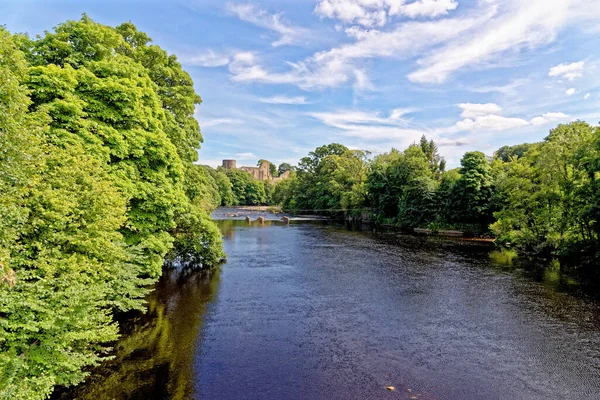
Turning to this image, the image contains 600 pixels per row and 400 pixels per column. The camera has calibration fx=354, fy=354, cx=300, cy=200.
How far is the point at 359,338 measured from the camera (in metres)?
14.6

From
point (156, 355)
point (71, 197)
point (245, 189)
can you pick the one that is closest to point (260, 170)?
point (245, 189)

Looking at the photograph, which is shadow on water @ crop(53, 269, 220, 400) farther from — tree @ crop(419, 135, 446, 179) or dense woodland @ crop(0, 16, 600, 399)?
tree @ crop(419, 135, 446, 179)

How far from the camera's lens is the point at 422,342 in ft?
46.8

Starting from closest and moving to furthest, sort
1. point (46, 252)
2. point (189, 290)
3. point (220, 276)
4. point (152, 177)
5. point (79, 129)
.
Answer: point (46, 252) → point (79, 129) → point (152, 177) → point (189, 290) → point (220, 276)

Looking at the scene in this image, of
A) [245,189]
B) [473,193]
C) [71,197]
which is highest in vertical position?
[245,189]

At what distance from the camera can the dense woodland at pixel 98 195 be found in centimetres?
810

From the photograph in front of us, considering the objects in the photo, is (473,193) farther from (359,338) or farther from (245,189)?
(245,189)

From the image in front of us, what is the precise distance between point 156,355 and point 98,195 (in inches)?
240

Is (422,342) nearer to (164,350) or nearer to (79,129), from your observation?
(164,350)

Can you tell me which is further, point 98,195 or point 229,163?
point 229,163

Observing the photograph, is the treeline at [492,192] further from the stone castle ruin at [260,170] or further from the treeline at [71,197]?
the stone castle ruin at [260,170]

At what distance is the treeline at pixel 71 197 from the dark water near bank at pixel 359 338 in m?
2.28

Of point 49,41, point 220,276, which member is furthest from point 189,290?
point 49,41

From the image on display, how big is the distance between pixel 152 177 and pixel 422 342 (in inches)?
545
